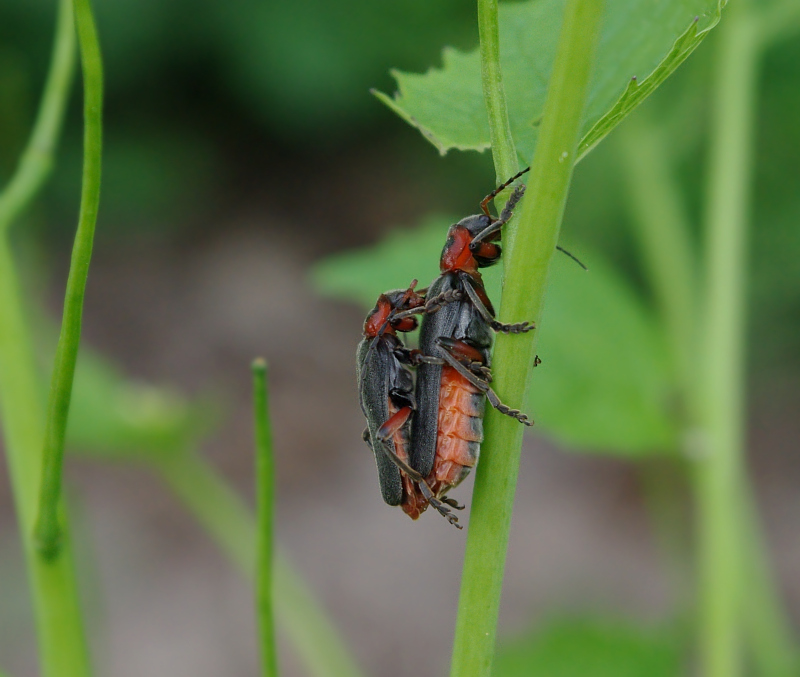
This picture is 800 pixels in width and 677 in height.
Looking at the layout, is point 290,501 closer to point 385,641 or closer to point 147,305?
point 385,641

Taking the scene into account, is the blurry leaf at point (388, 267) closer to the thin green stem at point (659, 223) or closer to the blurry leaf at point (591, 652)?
the thin green stem at point (659, 223)

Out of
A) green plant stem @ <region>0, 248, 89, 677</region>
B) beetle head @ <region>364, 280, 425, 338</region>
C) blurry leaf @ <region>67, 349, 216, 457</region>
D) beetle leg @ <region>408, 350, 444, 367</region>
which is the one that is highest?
blurry leaf @ <region>67, 349, 216, 457</region>

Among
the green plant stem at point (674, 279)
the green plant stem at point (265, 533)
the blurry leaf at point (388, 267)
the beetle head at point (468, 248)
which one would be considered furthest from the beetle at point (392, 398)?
the green plant stem at point (674, 279)

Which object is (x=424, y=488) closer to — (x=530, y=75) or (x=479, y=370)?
(x=479, y=370)

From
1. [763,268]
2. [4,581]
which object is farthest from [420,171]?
[4,581]

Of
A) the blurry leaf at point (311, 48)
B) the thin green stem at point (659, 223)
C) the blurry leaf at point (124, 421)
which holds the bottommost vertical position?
the blurry leaf at point (124, 421)

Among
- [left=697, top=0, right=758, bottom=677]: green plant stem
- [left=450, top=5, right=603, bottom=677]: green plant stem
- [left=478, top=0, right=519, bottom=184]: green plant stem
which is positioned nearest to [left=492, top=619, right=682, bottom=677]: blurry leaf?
[left=697, top=0, right=758, bottom=677]: green plant stem

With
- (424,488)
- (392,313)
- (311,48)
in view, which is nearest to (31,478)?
(424,488)

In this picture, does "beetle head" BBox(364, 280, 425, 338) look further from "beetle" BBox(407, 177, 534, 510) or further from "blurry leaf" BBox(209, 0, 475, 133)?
"blurry leaf" BBox(209, 0, 475, 133)
